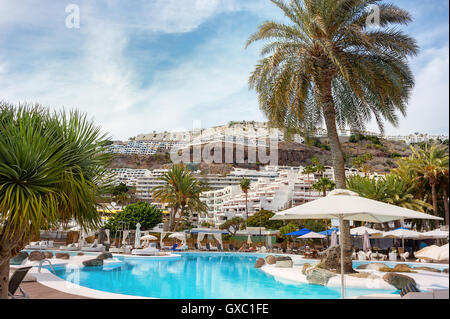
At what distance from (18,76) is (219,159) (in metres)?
150

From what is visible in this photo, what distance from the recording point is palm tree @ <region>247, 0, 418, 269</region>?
13.3 metres

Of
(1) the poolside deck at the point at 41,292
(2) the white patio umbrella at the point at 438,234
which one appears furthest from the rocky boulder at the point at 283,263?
(1) the poolside deck at the point at 41,292

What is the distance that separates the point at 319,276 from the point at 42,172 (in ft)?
34.3

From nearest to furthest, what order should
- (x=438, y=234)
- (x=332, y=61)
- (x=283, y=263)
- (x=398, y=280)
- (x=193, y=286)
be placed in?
(x=398, y=280) → (x=438, y=234) → (x=193, y=286) → (x=332, y=61) → (x=283, y=263)

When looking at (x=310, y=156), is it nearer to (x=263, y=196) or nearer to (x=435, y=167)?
(x=263, y=196)

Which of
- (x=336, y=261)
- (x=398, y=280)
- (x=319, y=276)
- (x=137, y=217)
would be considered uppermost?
(x=137, y=217)

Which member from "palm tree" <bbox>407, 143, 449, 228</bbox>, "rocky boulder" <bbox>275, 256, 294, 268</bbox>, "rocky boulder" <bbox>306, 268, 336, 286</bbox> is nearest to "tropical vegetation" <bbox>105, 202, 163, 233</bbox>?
"rocky boulder" <bbox>275, 256, 294, 268</bbox>

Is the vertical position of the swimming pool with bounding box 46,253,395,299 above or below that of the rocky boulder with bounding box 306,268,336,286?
below

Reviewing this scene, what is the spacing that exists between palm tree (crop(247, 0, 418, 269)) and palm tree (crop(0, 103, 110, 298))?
28.7ft

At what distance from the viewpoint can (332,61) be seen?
1348cm

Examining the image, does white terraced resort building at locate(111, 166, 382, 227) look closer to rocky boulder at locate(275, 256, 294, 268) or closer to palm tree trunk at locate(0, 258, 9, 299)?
rocky boulder at locate(275, 256, 294, 268)

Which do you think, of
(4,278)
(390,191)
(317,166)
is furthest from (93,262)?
(317,166)

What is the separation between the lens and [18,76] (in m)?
9.91
